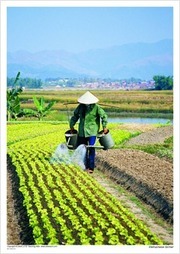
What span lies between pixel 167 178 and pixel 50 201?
1511mm

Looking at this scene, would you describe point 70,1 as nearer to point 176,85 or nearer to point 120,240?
point 176,85

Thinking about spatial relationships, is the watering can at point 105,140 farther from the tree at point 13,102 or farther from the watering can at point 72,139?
the tree at point 13,102

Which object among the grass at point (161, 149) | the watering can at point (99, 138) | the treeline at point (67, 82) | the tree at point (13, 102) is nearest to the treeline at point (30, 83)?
the treeline at point (67, 82)

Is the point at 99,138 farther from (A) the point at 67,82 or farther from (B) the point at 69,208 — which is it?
(B) the point at 69,208

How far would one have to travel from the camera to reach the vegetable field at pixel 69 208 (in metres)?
6.18

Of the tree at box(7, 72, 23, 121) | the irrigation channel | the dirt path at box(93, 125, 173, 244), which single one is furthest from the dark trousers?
the irrigation channel

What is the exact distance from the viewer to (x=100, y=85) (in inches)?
363

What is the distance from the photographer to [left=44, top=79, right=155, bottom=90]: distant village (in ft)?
30.1

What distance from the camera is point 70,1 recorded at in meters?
7.05

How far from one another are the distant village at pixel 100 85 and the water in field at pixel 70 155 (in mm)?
1040

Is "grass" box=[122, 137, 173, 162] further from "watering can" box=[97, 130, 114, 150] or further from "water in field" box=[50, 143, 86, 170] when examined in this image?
"water in field" box=[50, 143, 86, 170]

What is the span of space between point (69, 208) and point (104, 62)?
252 cm

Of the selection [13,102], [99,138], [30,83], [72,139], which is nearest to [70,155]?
[72,139]

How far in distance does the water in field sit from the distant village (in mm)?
1040
